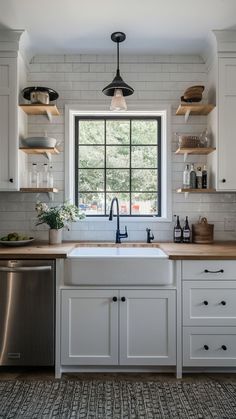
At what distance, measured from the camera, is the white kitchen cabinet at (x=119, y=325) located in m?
2.23

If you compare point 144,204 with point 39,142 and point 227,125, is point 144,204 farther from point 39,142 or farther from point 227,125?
point 39,142

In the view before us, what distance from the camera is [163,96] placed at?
291 cm

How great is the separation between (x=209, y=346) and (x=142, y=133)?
6.46ft

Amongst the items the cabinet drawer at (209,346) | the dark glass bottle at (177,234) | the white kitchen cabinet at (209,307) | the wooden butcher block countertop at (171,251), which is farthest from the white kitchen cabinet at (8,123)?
the cabinet drawer at (209,346)

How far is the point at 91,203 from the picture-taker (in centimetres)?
307

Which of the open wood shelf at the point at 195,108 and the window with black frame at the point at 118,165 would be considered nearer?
the open wood shelf at the point at 195,108

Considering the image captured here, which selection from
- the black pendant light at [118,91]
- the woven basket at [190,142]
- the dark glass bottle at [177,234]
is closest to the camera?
the black pendant light at [118,91]

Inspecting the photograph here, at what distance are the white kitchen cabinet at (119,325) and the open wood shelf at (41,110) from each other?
1535 millimetres

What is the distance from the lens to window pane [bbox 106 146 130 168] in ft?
10.1

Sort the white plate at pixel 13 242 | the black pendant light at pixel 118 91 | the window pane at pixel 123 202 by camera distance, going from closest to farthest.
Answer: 1. the black pendant light at pixel 118 91
2. the white plate at pixel 13 242
3. the window pane at pixel 123 202

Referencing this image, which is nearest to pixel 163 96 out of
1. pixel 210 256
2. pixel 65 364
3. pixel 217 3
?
pixel 217 3

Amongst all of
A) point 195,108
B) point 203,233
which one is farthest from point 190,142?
point 203,233

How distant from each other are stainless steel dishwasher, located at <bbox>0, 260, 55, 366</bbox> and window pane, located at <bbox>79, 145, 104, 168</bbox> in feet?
3.90

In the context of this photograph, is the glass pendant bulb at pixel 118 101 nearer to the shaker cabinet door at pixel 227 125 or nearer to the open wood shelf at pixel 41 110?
the open wood shelf at pixel 41 110
